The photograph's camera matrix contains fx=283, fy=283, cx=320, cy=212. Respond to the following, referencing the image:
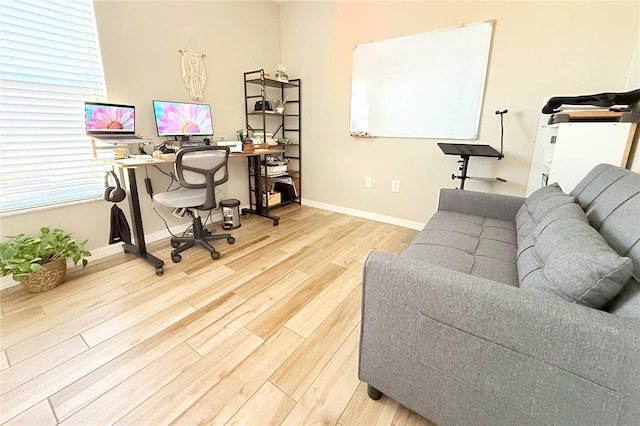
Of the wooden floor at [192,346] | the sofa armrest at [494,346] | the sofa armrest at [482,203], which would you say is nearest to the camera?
the sofa armrest at [494,346]

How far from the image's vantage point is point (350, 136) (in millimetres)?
3330

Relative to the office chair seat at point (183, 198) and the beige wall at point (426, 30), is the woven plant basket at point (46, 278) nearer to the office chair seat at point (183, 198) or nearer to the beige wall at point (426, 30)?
the office chair seat at point (183, 198)

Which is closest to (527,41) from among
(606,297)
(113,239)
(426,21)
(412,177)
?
(426,21)

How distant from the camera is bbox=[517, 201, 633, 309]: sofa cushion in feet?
2.37

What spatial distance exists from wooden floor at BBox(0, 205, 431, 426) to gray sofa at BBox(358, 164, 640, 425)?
12.0 inches

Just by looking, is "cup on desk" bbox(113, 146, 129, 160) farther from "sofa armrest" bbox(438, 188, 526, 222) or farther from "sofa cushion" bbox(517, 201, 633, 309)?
"sofa cushion" bbox(517, 201, 633, 309)

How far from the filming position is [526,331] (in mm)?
729

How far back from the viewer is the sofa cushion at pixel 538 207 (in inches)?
55.5

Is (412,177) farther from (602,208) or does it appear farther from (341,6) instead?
(341,6)

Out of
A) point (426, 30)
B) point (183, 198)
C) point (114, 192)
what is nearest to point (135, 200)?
point (114, 192)

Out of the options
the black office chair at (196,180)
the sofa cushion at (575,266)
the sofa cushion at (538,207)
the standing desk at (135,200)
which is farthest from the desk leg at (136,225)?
the sofa cushion at (538,207)

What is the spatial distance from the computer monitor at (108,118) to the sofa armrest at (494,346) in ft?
7.40

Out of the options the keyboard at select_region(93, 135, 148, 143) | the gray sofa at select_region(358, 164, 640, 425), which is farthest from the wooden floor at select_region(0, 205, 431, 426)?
the keyboard at select_region(93, 135, 148, 143)

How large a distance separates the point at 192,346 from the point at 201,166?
1321mm
